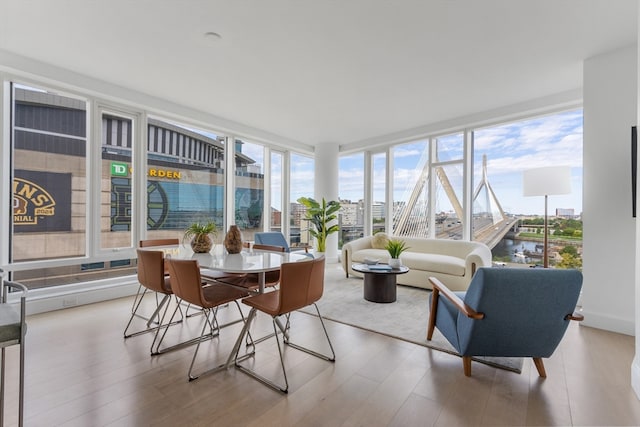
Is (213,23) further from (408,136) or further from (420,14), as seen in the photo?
(408,136)

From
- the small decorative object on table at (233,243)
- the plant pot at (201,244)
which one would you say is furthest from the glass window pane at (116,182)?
the small decorative object on table at (233,243)

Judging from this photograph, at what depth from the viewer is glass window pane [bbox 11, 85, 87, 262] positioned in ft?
10.8

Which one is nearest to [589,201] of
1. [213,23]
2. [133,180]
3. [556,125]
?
[556,125]

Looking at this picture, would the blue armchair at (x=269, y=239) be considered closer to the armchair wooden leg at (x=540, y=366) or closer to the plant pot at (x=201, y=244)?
the plant pot at (x=201, y=244)

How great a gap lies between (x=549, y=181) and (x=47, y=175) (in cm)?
605

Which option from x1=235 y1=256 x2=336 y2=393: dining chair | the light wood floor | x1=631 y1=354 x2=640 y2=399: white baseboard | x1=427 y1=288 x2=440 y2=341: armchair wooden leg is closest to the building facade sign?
the light wood floor

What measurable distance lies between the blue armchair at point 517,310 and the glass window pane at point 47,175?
449cm

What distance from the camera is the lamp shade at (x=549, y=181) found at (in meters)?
3.36

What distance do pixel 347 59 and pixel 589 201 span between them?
9.81 feet

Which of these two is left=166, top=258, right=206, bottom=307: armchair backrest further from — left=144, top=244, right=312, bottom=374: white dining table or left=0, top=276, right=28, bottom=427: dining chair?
left=0, top=276, right=28, bottom=427: dining chair

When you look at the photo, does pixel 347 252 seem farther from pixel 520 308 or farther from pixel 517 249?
pixel 520 308

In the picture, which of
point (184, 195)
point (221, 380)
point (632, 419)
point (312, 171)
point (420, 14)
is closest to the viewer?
point (632, 419)

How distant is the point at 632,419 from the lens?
164cm

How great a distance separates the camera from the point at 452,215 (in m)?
5.24
